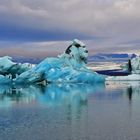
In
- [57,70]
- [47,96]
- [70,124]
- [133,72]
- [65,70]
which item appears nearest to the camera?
[70,124]

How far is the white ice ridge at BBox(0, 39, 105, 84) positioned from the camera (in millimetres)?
38625

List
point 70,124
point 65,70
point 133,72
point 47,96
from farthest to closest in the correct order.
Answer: point 133,72
point 65,70
point 47,96
point 70,124

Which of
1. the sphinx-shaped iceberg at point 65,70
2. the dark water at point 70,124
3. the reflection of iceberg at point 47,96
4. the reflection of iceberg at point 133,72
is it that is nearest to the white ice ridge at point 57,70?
the sphinx-shaped iceberg at point 65,70

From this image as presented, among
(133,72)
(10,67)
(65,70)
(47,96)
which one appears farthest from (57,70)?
(133,72)

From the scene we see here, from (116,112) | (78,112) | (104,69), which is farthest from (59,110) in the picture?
(104,69)

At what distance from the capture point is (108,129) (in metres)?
12.7

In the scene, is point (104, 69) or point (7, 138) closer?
point (7, 138)

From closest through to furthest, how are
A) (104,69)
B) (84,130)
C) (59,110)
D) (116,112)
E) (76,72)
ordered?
(84,130) → (116,112) → (59,110) → (76,72) → (104,69)

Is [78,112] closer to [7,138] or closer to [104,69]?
[7,138]

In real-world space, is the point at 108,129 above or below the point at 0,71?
below

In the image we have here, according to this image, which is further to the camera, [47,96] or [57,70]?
[57,70]

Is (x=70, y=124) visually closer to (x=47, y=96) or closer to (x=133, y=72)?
(x=47, y=96)

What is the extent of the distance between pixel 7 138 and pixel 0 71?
28.8 meters

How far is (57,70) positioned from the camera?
130 feet
